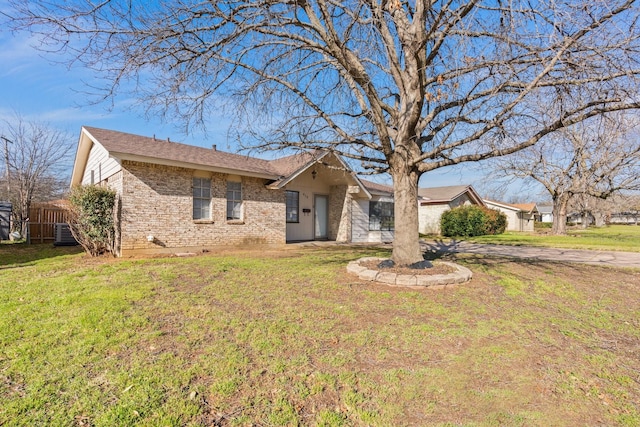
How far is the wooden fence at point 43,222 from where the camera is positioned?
15.8 m

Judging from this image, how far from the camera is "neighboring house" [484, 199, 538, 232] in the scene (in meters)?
39.2

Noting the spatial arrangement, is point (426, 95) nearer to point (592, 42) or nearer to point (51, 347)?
point (592, 42)

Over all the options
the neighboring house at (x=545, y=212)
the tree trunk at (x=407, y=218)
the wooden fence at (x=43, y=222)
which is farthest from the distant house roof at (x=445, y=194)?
the neighboring house at (x=545, y=212)

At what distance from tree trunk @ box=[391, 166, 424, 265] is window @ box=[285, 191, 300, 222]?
8.57 metres

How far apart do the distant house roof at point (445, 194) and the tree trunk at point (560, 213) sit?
19.0 ft

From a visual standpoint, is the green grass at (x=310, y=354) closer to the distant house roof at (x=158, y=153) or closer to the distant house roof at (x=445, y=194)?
the distant house roof at (x=158, y=153)

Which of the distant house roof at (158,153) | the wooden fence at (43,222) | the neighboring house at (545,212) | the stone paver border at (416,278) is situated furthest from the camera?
the neighboring house at (545,212)

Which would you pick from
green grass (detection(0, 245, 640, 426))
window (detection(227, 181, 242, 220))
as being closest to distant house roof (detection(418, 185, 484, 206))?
window (detection(227, 181, 242, 220))

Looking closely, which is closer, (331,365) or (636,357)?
(331,365)

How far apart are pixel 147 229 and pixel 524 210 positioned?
42.4 meters

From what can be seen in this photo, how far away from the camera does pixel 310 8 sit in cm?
636

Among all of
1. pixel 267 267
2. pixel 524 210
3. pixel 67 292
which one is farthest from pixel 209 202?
pixel 524 210

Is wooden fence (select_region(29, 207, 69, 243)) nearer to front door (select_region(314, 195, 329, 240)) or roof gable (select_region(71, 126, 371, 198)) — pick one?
roof gable (select_region(71, 126, 371, 198))

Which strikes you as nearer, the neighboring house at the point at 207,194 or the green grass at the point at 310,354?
the green grass at the point at 310,354
